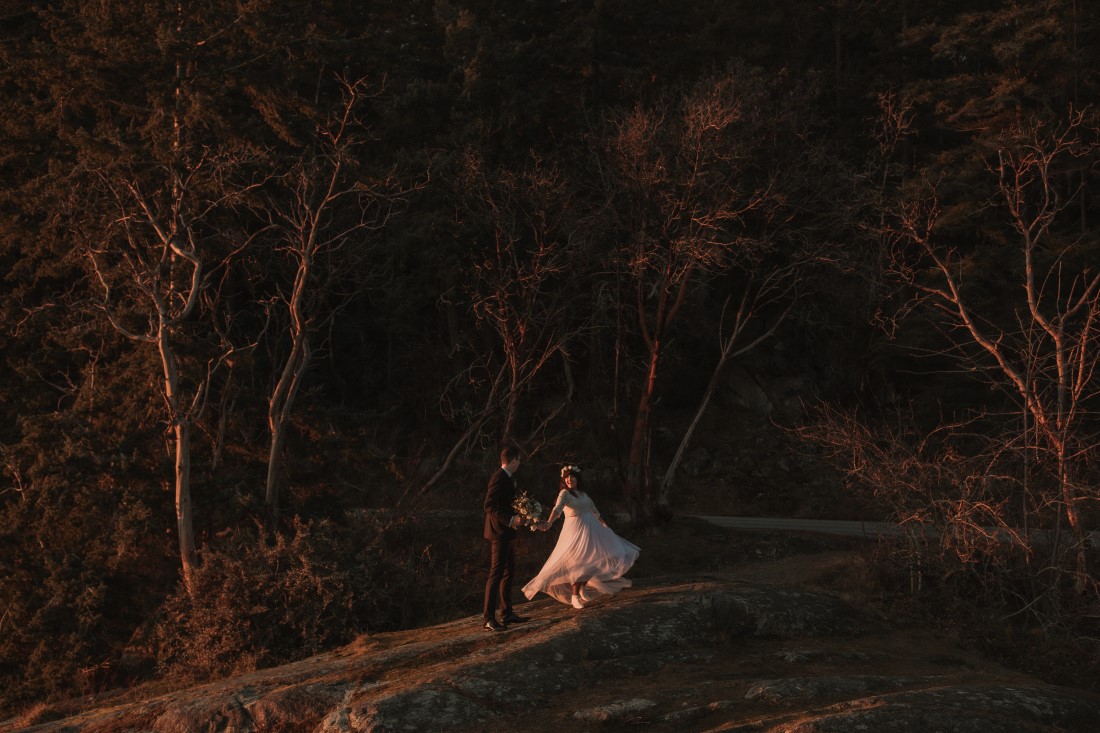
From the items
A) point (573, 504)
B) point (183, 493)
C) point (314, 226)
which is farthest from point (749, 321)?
point (573, 504)

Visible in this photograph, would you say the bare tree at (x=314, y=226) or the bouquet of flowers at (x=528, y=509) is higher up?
the bare tree at (x=314, y=226)

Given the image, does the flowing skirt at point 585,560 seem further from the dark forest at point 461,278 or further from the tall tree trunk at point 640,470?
the tall tree trunk at point 640,470

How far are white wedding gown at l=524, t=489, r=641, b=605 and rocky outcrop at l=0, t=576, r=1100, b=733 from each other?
33 cm

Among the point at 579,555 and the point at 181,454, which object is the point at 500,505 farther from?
the point at 181,454

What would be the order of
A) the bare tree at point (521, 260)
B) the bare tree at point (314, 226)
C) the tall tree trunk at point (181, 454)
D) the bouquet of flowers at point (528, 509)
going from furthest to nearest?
the bare tree at point (521, 260) < the bare tree at point (314, 226) < the tall tree trunk at point (181, 454) < the bouquet of flowers at point (528, 509)

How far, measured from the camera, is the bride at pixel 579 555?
13.0m

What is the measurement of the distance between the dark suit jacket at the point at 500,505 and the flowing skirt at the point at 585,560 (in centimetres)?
106

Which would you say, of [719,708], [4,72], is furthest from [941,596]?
[4,72]

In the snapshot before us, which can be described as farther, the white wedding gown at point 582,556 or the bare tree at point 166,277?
the bare tree at point 166,277

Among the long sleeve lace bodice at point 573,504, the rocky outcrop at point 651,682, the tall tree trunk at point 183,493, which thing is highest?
the tall tree trunk at point 183,493

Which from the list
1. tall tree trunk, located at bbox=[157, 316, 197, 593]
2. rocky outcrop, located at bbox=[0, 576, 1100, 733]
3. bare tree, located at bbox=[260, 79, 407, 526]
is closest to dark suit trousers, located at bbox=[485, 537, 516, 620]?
rocky outcrop, located at bbox=[0, 576, 1100, 733]

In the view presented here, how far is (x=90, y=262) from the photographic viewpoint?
24.0m

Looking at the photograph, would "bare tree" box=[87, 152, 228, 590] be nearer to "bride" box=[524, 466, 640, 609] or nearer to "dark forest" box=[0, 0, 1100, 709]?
"dark forest" box=[0, 0, 1100, 709]

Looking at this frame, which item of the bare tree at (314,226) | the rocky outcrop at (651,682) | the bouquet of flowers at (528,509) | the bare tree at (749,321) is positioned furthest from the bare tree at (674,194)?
the rocky outcrop at (651,682)
